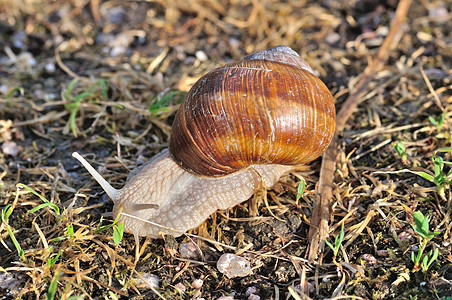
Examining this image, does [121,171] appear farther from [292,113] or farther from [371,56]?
[371,56]

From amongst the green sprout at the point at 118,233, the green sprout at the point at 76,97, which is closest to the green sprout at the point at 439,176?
the green sprout at the point at 118,233

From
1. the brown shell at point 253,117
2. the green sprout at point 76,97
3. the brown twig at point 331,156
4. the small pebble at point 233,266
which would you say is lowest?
the small pebble at point 233,266

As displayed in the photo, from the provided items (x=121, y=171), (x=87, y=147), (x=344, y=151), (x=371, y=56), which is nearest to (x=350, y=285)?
(x=344, y=151)

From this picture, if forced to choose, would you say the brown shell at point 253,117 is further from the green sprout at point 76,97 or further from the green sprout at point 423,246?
the green sprout at point 76,97

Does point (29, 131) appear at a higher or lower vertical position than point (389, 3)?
lower

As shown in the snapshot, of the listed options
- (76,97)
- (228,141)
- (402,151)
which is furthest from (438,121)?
(76,97)

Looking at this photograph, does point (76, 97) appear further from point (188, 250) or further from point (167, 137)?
point (188, 250)

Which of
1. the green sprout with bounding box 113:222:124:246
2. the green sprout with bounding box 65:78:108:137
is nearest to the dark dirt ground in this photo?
the green sprout with bounding box 65:78:108:137
